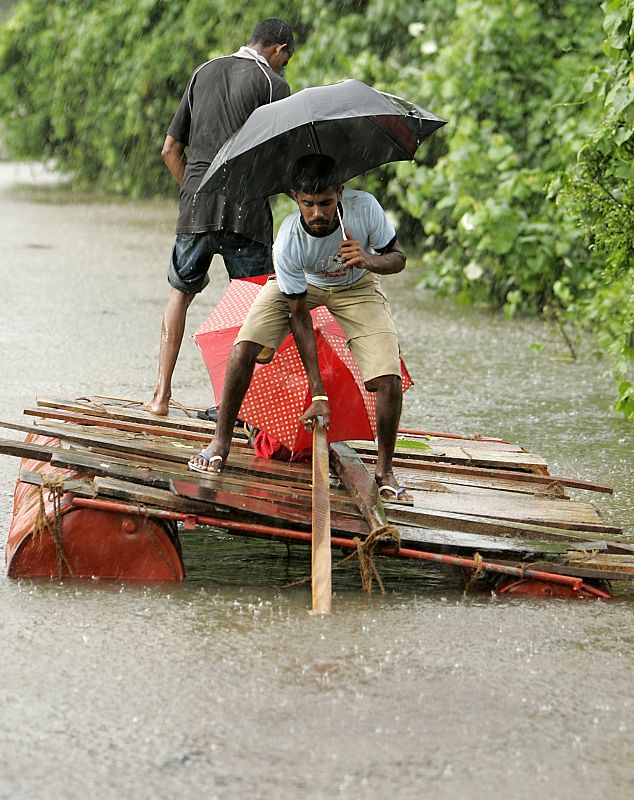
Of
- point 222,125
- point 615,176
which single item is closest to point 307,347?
point 222,125

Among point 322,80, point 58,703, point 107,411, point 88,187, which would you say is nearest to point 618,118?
point 107,411

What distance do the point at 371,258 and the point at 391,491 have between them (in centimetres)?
81

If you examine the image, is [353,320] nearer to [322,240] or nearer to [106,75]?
[322,240]

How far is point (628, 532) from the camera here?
202 inches

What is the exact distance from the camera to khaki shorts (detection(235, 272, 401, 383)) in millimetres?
4845

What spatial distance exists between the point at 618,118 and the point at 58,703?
400 cm

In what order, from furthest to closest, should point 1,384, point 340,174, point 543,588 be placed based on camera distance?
point 1,384
point 340,174
point 543,588

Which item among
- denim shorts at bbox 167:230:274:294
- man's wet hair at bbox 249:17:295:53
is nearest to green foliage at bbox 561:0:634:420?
man's wet hair at bbox 249:17:295:53

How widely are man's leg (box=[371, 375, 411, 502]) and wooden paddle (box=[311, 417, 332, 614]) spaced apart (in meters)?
0.28

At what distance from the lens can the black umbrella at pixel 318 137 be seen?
15.5ft

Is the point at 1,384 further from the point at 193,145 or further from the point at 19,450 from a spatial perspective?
the point at 19,450

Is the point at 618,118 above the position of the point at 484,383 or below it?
above

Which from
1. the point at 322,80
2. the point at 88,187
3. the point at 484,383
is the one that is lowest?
the point at 88,187

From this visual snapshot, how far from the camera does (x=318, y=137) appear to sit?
479 cm
